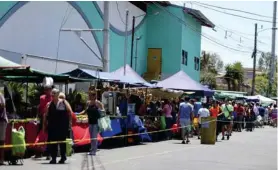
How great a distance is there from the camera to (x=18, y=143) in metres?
12.4

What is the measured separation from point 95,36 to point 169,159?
19287 millimetres

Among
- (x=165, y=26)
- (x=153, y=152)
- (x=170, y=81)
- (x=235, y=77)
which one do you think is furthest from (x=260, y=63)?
(x=153, y=152)

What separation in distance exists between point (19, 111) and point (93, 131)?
314 cm

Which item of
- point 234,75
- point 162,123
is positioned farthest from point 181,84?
point 234,75

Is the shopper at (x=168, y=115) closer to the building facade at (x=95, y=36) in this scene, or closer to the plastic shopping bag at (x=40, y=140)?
the building facade at (x=95, y=36)

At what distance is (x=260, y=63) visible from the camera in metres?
127

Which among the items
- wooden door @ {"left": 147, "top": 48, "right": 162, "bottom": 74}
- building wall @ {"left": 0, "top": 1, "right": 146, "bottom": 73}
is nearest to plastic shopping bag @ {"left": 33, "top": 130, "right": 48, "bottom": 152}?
building wall @ {"left": 0, "top": 1, "right": 146, "bottom": 73}

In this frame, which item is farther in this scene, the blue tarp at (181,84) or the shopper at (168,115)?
the blue tarp at (181,84)

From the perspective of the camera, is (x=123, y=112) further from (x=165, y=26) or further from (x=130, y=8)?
(x=165, y=26)

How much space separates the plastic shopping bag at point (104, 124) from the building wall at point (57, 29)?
8737 mm

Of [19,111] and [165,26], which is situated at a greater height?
[165,26]

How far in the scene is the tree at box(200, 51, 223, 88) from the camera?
67456 millimetres

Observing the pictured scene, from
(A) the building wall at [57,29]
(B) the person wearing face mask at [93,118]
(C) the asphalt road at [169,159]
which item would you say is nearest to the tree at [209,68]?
(A) the building wall at [57,29]

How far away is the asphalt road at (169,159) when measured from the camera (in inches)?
493
